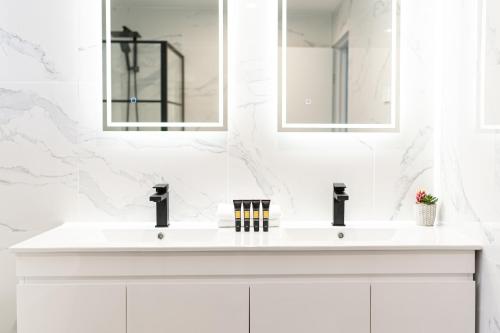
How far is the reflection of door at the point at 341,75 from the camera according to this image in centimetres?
200

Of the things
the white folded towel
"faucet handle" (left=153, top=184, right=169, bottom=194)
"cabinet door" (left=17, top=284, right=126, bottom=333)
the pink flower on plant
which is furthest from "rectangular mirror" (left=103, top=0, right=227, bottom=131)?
the pink flower on plant

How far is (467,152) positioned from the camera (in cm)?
172

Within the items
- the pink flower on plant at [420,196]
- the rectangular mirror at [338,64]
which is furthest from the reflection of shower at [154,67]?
the pink flower on plant at [420,196]

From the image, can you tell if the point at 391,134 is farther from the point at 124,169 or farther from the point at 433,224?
the point at 124,169

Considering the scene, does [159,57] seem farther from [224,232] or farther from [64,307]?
[64,307]

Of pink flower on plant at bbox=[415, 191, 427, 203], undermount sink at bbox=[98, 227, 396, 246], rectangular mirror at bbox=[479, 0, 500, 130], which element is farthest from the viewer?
pink flower on plant at bbox=[415, 191, 427, 203]

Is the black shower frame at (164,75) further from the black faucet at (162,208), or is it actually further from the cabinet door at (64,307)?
the cabinet door at (64,307)

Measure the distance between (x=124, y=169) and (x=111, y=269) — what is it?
1.89 feet

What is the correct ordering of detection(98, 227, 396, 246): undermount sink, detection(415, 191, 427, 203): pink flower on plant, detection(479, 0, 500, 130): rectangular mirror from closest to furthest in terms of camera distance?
detection(479, 0, 500, 130): rectangular mirror, detection(98, 227, 396, 246): undermount sink, detection(415, 191, 427, 203): pink flower on plant

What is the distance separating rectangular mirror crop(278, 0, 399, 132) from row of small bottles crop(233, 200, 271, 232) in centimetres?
35

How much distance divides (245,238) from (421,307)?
25.5 inches

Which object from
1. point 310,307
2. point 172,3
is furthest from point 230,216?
point 172,3

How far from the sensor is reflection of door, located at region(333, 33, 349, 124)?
6.57ft

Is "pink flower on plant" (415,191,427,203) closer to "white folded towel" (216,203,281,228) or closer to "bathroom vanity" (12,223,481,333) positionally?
"bathroom vanity" (12,223,481,333)
